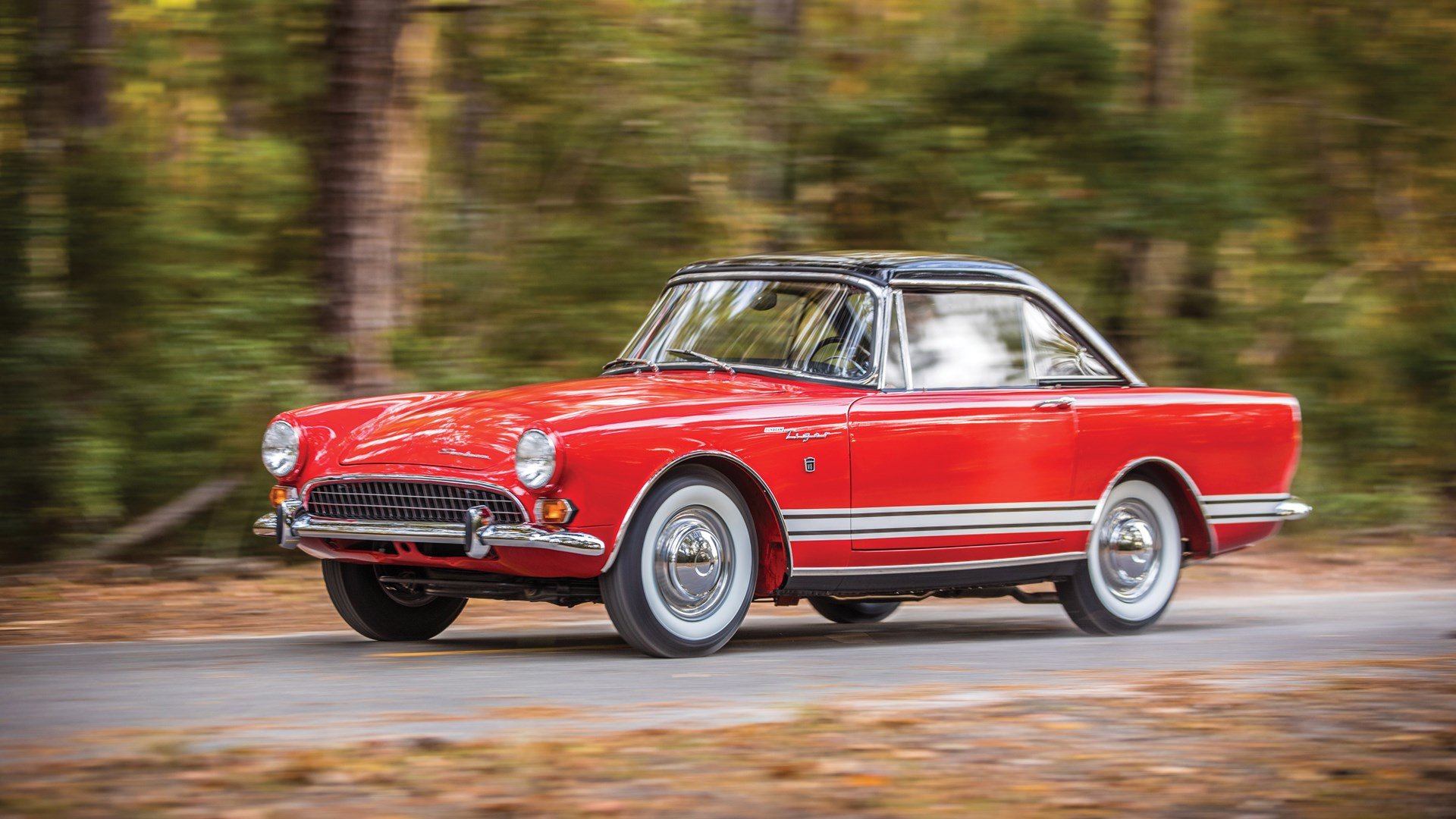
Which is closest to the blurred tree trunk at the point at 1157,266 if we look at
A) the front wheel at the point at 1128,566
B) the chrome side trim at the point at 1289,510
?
the chrome side trim at the point at 1289,510

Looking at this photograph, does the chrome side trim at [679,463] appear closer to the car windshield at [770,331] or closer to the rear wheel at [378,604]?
the car windshield at [770,331]

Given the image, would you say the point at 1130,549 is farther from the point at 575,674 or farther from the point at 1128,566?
the point at 575,674

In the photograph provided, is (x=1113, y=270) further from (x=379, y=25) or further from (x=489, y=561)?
(x=489, y=561)

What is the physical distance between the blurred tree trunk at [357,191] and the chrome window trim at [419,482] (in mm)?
4759

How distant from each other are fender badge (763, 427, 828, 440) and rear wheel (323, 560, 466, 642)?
5.80 feet

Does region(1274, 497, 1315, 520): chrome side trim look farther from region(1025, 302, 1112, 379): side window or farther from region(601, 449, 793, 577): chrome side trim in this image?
region(601, 449, 793, 577): chrome side trim

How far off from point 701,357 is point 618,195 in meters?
7.06

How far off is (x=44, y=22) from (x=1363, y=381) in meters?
11.8

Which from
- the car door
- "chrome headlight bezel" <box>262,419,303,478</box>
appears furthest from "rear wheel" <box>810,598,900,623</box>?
"chrome headlight bezel" <box>262,419,303,478</box>

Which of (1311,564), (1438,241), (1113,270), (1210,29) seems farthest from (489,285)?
(1438,241)

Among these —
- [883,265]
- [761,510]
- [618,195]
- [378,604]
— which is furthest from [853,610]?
[618,195]

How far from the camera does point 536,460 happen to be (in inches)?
277

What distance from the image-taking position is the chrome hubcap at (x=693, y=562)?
7367mm

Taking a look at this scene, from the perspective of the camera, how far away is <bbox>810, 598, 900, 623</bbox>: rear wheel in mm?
10219
